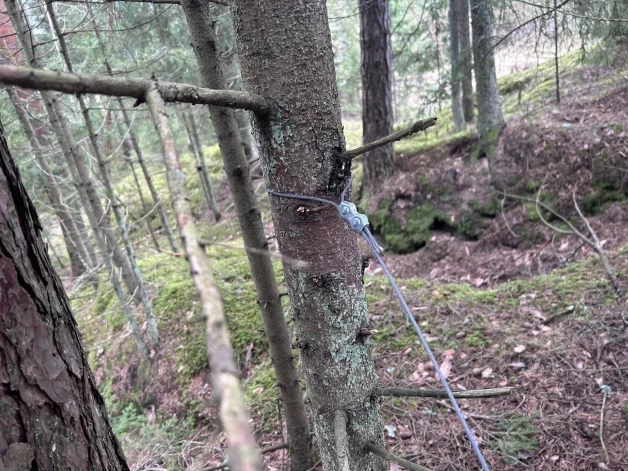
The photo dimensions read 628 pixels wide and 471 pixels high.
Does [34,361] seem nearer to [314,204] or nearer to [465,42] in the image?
[314,204]

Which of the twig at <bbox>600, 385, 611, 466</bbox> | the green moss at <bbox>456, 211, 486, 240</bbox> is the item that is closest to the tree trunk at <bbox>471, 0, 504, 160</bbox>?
the green moss at <bbox>456, 211, 486, 240</bbox>

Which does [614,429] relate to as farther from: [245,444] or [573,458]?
[245,444]

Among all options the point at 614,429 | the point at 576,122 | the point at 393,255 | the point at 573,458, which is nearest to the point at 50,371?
the point at 573,458

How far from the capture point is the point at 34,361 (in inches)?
43.0

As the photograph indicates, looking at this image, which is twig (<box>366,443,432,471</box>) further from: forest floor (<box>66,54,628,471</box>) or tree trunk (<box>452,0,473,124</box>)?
tree trunk (<box>452,0,473,124</box>)

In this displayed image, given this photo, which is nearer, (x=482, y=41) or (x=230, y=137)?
(x=230, y=137)

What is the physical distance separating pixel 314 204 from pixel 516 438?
8.14ft

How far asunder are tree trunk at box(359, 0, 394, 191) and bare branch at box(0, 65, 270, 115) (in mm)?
6175

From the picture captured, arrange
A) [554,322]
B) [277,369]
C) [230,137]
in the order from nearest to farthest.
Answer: [230,137], [277,369], [554,322]

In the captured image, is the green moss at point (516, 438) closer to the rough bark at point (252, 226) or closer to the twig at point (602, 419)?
the twig at point (602, 419)

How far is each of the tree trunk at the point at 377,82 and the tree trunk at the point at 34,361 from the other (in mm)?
6324

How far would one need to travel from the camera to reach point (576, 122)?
19.4 feet

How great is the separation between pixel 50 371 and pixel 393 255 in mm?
5764

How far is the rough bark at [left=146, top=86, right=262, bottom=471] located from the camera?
1.30ft
